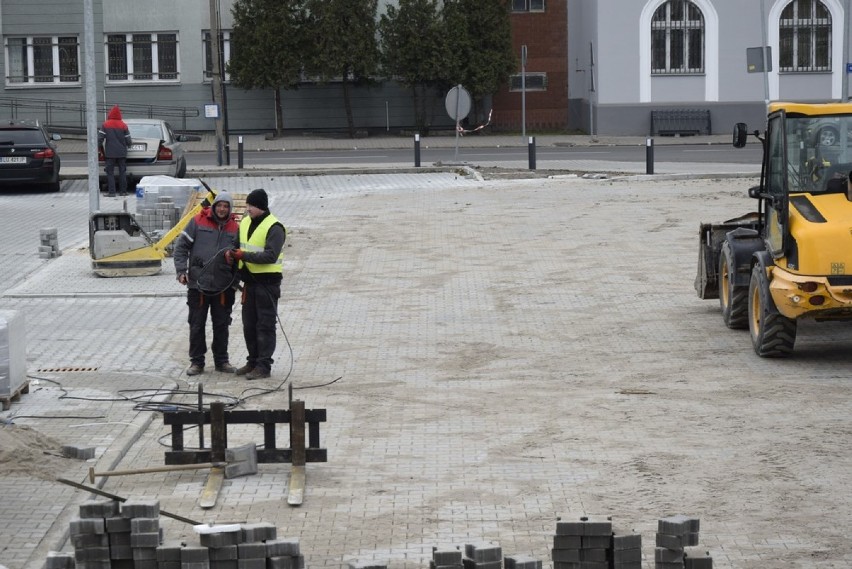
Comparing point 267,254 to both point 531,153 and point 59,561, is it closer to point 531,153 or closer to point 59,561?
point 59,561

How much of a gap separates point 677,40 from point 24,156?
24.5 m

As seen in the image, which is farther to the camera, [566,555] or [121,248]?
[121,248]

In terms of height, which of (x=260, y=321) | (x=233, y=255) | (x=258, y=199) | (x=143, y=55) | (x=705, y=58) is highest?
(x=143, y=55)

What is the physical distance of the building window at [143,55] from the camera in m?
49.4

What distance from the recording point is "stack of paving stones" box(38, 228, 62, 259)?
2025 centimetres

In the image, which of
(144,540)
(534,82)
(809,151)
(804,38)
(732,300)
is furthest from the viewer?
(534,82)

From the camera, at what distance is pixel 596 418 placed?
10734mm

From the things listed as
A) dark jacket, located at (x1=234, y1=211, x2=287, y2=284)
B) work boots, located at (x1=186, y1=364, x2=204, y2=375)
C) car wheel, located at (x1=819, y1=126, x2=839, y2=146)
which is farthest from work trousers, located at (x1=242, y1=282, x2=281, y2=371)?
car wheel, located at (x1=819, y1=126, x2=839, y2=146)

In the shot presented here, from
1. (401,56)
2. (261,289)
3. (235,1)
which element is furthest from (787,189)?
(235,1)

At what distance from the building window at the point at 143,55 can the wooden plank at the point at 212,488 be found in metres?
41.7

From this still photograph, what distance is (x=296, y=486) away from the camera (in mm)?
8781

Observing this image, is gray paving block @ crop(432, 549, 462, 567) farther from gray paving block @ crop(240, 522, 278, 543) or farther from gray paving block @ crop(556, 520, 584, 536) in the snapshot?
gray paving block @ crop(240, 522, 278, 543)

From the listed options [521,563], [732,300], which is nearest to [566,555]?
[521,563]

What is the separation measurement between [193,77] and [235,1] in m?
2.90
